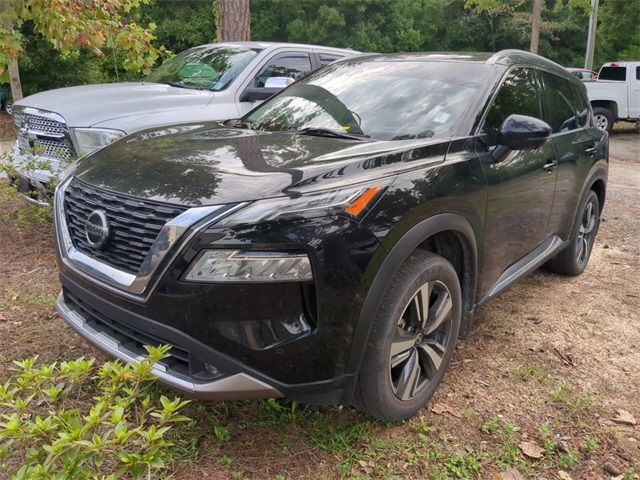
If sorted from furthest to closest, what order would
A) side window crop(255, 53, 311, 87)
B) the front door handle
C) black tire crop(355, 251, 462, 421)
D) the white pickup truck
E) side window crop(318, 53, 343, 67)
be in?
the white pickup truck, side window crop(318, 53, 343, 67), side window crop(255, 53, 311, 87), the front door handle, black tire crop(355, 251, 462, 421)

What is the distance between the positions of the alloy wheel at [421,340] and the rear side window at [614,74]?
54.5 ft

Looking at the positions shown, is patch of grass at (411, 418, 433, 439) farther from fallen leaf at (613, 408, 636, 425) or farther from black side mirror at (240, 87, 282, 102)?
black side mirror at (240, 87, 282, 102)

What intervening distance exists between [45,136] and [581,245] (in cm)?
479

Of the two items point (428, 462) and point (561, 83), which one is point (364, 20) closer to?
point (561, 83)

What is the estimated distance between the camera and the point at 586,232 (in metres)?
5.00

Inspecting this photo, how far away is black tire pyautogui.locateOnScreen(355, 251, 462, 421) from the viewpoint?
8.07ft

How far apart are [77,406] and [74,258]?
29.8 inches

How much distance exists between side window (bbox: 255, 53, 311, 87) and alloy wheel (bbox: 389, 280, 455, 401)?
13.0 feet

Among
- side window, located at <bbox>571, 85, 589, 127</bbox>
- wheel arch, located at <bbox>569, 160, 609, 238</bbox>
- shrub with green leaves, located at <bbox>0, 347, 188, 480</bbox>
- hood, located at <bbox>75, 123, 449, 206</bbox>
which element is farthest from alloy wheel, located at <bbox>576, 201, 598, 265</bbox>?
shrub with green leaves, located at <bbox>0, 347, 188, 480</bbox>

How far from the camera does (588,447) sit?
273cm

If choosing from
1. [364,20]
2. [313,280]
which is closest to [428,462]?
[313,280]

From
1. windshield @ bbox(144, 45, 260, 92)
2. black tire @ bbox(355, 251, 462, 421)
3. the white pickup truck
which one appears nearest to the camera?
black tire @ bbox(355, 251, 462, 421)

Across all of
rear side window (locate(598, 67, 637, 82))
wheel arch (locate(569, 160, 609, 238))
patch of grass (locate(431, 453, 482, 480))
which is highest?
wheel arch (locate(569, 160, 609, 238))

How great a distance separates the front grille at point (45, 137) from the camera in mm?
4840
